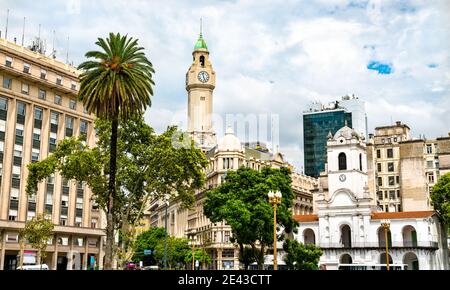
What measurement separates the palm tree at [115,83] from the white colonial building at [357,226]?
158 feet

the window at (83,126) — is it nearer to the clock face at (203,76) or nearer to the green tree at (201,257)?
the green tree at (201,257)

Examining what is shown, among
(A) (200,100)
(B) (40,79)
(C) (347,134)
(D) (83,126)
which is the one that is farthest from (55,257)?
(A) (200,100)

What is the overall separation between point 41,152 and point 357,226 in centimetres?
4882

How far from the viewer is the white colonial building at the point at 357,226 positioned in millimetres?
78688

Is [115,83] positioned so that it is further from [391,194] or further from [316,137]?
[316,137]

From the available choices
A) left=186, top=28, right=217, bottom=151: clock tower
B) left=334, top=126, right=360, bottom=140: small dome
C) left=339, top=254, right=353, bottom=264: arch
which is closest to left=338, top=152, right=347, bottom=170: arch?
left=334, top=126, right=360, bottom=140: small dome

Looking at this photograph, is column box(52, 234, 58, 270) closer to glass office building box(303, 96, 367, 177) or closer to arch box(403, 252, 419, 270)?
arch box(403, 252, 419, 270)

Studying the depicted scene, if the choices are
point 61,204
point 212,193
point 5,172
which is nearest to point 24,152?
point 5,172

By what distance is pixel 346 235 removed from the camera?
289 feet

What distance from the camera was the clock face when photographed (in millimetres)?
149000
